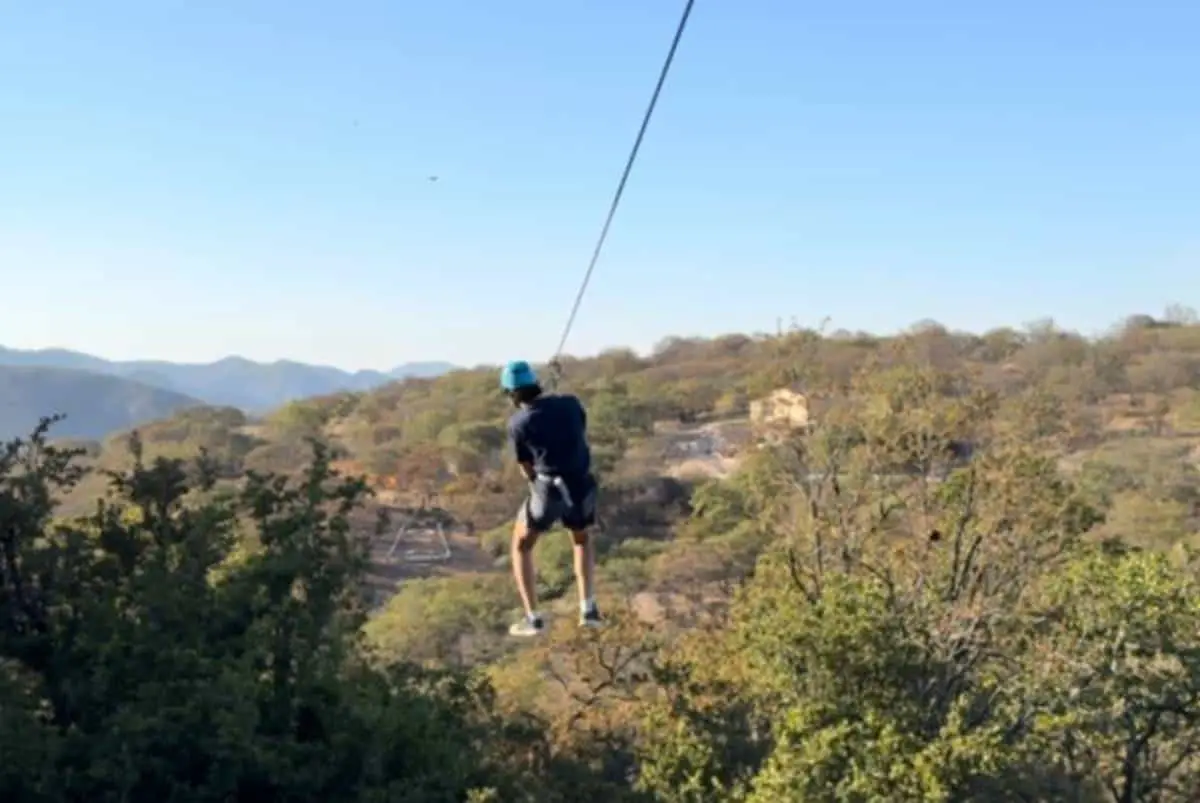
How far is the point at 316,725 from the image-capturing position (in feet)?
46.9

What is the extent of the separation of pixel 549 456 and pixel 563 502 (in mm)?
309

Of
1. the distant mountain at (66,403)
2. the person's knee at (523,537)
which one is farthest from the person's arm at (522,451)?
the distant mountain at (66,403)

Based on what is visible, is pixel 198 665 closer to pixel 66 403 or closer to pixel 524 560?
pixel 524 560

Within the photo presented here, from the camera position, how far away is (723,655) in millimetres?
16203

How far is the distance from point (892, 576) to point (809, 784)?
16.2 ft

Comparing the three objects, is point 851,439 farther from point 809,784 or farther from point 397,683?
point 397,683

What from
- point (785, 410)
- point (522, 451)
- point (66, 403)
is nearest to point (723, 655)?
point (785, 410)

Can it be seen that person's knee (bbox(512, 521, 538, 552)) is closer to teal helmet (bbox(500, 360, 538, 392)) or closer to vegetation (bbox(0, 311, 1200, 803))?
teal helmet (bbox(500, 360, 538, 392))

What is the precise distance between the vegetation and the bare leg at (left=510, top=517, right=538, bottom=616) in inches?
226

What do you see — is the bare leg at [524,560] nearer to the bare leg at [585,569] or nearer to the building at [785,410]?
the bare leg at [585,569]

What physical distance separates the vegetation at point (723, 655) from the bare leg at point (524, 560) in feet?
18.8

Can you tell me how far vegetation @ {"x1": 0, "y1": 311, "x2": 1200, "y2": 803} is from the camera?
40.5ft

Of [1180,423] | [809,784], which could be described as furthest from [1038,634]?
[1180,423]

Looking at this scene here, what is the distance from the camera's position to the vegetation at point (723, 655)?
40.5 ft
